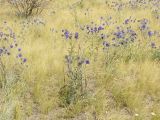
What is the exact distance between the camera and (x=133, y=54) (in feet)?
20.6

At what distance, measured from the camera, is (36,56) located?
6.56m

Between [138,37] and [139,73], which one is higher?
[138,37]

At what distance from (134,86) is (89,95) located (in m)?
0.76

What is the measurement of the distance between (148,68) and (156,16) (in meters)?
3.73

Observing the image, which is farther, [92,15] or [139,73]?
[92,15]

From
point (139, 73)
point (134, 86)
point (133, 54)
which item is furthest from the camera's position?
point (133, 54)

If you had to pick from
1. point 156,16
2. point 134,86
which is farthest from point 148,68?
point 156,16

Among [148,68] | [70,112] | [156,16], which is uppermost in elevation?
[156,16]

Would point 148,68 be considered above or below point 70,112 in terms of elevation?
above

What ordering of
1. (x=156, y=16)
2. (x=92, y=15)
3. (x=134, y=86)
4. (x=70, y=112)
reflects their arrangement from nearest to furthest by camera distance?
(x=70, y=112) < (x=134, y=86) < (x=156, y=16) < (x=92, y=15)

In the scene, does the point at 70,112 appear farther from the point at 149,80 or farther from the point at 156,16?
the point at 156,16

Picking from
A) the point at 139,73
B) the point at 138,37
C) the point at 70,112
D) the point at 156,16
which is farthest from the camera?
the point at 156,16

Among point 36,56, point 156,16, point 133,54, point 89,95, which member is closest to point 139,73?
point 133,54

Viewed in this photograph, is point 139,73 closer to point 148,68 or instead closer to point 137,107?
point 148,68
